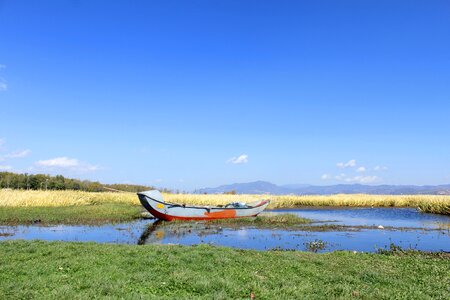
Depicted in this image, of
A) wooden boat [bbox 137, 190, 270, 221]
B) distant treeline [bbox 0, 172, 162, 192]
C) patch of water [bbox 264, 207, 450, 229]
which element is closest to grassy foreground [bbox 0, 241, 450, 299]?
wooden boat [bbox 137, 190, 270, 221]

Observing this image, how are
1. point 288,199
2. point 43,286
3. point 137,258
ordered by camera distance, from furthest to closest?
point 288,199 → point 137,258 → point 43,286

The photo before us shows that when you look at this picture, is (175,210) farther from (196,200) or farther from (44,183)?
(44,183)

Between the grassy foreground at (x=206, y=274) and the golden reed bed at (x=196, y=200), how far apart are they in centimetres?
2061

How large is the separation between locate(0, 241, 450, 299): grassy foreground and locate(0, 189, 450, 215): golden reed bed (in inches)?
811

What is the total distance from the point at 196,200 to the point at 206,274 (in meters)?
30.4

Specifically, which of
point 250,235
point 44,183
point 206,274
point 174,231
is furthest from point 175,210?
point 44,183

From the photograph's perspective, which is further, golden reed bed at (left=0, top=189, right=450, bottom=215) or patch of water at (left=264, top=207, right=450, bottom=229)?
golden reed bed at (left=0, top=189, right=450, bottom=215)

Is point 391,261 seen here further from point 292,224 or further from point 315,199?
point 315,199

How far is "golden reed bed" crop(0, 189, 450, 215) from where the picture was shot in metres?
31.8

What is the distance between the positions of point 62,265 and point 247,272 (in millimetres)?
4621

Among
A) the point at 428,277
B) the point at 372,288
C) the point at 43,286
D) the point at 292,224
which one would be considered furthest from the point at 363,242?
the point at 43,286

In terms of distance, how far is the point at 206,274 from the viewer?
31.2ft

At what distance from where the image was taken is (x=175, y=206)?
26.9 m

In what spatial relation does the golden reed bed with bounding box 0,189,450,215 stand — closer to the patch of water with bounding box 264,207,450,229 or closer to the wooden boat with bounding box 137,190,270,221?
the patch of water with bounding box 264,207,450,229
